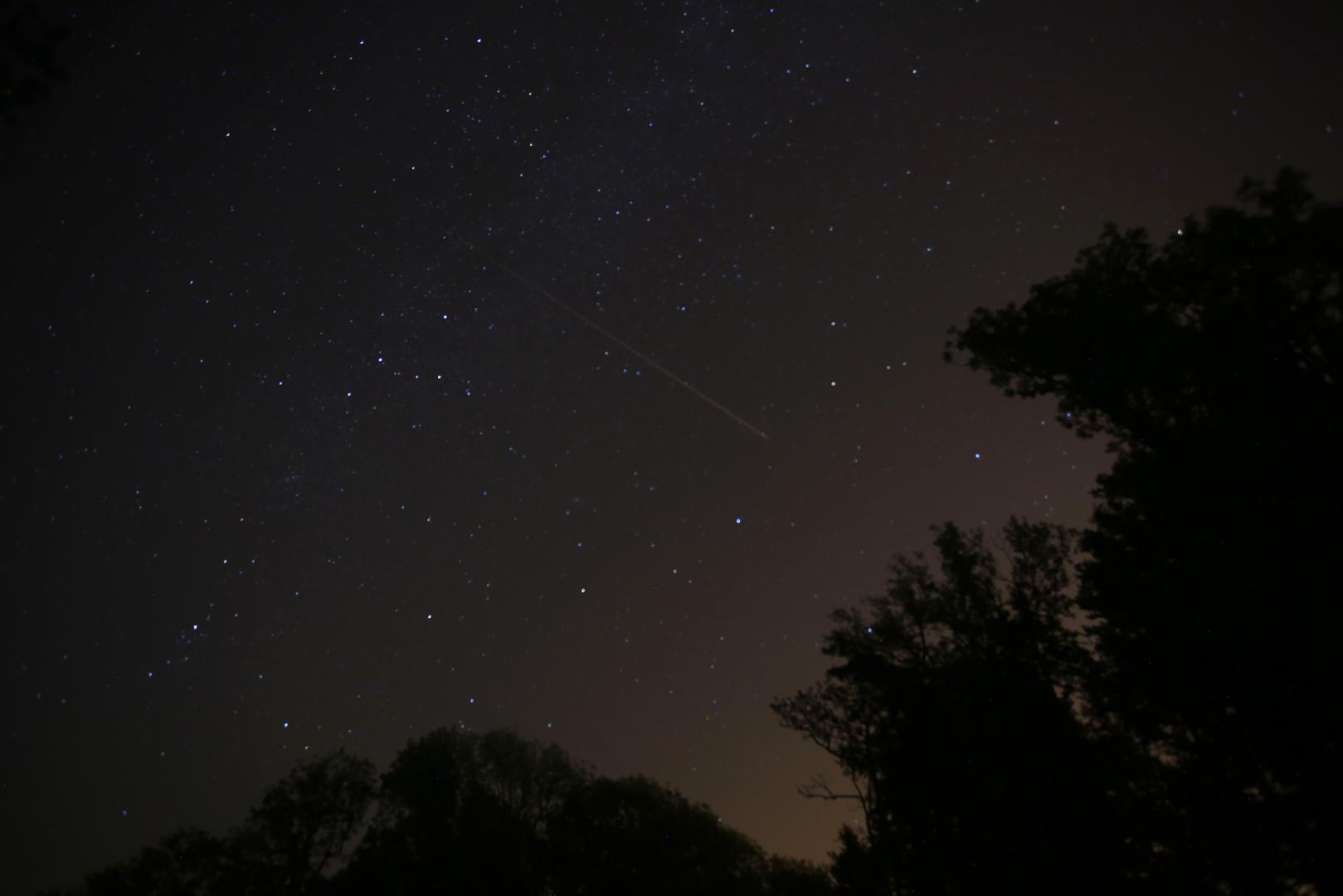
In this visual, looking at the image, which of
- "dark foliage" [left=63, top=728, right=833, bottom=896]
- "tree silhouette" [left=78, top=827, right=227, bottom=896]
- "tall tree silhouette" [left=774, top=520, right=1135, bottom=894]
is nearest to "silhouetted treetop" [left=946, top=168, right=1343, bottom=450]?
"tall tree silhouette" [left=774, top=520, right=1135, bottom=894]

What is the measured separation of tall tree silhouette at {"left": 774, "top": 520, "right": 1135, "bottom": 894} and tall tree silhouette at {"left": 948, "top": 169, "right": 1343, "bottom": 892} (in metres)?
2.96

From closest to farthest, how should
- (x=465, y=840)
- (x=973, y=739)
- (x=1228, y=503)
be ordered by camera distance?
(x=1228, y=503) → (x=973, y=739) → (x=465, y=840)

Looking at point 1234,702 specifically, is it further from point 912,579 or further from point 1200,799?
point 912,579

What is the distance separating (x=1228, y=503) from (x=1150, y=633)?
12.9ft

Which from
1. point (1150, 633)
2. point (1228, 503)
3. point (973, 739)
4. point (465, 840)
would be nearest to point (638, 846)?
point (465, 840)

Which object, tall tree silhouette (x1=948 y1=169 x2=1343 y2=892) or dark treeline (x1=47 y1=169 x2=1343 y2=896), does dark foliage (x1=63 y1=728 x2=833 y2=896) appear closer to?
dark treeline (x1=47 y1=169 x2=1343 y2=896)

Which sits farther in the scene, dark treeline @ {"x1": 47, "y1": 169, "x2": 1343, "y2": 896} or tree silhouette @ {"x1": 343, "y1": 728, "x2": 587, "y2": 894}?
tree silhouette @ {"x1": 343, "y1": 728, "x2": 587, "y2": 894}

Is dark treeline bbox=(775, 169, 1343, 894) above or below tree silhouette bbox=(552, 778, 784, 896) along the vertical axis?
above

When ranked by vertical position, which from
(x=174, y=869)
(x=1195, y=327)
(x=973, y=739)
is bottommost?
(x=174, y=869)

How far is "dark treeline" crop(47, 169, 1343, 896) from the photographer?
1248cm

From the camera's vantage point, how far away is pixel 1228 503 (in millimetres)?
12703

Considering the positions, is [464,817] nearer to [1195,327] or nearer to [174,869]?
[174,869]

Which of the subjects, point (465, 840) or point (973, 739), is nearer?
point (973, 739)

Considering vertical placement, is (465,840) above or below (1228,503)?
below
